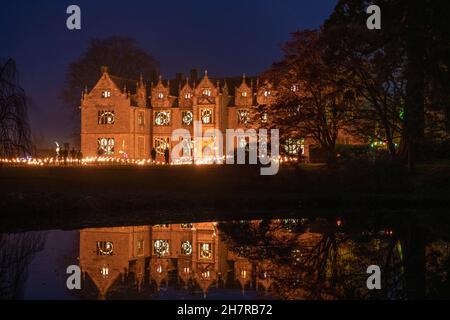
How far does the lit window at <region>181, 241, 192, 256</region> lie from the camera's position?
44.6ft

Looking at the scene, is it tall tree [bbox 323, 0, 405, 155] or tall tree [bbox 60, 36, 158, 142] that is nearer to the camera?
tall tree [bbox 323, 0, 405, 155]

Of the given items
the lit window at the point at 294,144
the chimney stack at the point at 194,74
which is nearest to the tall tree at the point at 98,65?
the chimney stack at the point at 194,74

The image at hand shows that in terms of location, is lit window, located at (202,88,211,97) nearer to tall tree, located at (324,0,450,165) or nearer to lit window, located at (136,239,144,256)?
tall tree, located at (324,0,450,165)

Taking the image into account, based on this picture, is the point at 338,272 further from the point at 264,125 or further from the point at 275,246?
the point at 264,125

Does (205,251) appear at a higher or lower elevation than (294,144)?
lower

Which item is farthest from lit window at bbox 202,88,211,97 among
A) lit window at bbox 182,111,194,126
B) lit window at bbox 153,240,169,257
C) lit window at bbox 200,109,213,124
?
lit window at bbox 153,240,169,257

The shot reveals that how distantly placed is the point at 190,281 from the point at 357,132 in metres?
21.5

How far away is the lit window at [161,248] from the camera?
13.4 metres

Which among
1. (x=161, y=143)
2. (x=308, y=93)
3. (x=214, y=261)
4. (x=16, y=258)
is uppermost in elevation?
(x=308, y=93)

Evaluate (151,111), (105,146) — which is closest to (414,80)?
(151,111)

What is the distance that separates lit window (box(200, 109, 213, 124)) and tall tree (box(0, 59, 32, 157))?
2961 centimetres

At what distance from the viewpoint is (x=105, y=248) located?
13594 mm

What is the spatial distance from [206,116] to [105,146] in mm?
9724

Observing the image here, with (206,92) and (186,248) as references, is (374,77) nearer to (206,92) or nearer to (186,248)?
(186,248)
